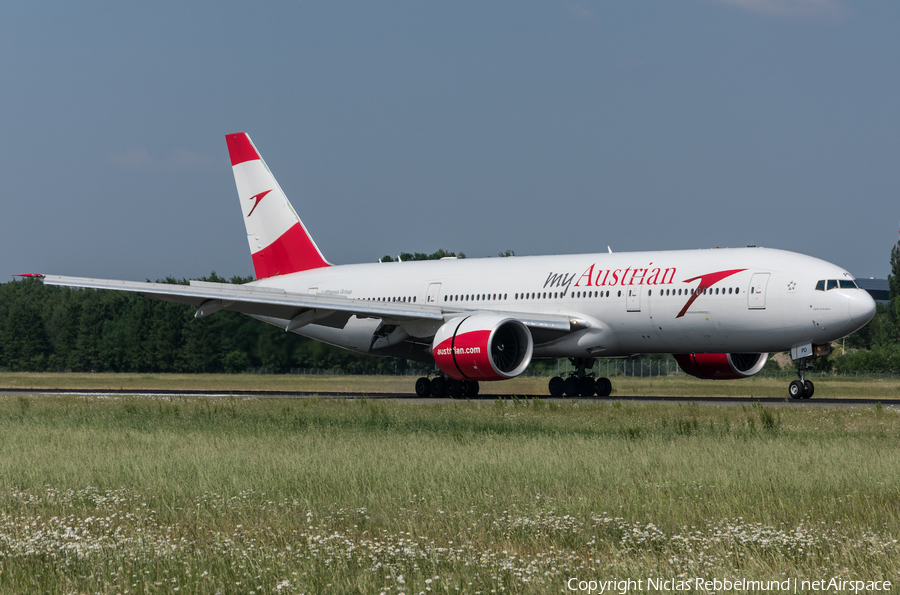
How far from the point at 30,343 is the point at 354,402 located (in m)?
44.2

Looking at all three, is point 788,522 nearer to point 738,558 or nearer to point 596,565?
point 738,558

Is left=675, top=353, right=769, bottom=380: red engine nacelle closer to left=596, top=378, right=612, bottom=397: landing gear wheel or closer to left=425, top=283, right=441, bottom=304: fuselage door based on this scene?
left=596, top=378, right=612, bottom=397: landing gear wheel

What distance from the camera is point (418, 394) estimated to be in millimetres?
25969

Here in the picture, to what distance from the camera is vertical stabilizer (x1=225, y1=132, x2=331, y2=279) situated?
31.7 m

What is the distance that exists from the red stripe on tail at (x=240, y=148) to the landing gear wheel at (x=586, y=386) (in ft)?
43.9

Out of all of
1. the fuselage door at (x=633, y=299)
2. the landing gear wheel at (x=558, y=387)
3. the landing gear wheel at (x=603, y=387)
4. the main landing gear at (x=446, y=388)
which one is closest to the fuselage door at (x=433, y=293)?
the main landing gear at (x=446, y=388)

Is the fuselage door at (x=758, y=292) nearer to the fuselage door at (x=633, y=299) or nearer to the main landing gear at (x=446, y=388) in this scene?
the fuselage door at (x=633, y=299)

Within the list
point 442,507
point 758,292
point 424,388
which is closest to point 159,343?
point 424,388

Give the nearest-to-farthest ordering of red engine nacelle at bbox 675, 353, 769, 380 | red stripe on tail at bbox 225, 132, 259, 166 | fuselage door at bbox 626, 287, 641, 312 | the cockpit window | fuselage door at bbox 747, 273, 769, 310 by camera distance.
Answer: the cockpit window → fuselage door at bbox 747, 273, 769, 310 → fuselage door at bbox 626, 287, 641, 312 → red engine nacelle at bbox 675, 353, 769, 380 → red stripe on tail at bbox 225, 132, 259, 166

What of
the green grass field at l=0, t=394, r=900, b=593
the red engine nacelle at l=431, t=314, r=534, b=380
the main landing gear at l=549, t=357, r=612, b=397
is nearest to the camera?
the green grass field at l=0, t=394, r=900, b=593

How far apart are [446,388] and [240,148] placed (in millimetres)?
12121

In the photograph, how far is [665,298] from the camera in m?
22.7

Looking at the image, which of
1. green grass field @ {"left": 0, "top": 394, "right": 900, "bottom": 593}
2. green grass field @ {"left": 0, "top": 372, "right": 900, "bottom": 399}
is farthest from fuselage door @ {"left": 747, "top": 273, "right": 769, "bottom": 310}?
green grass field @ {"left": 0, "top": 372, "right": 900, "bottom": 399}

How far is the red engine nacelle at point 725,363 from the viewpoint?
25641mm
